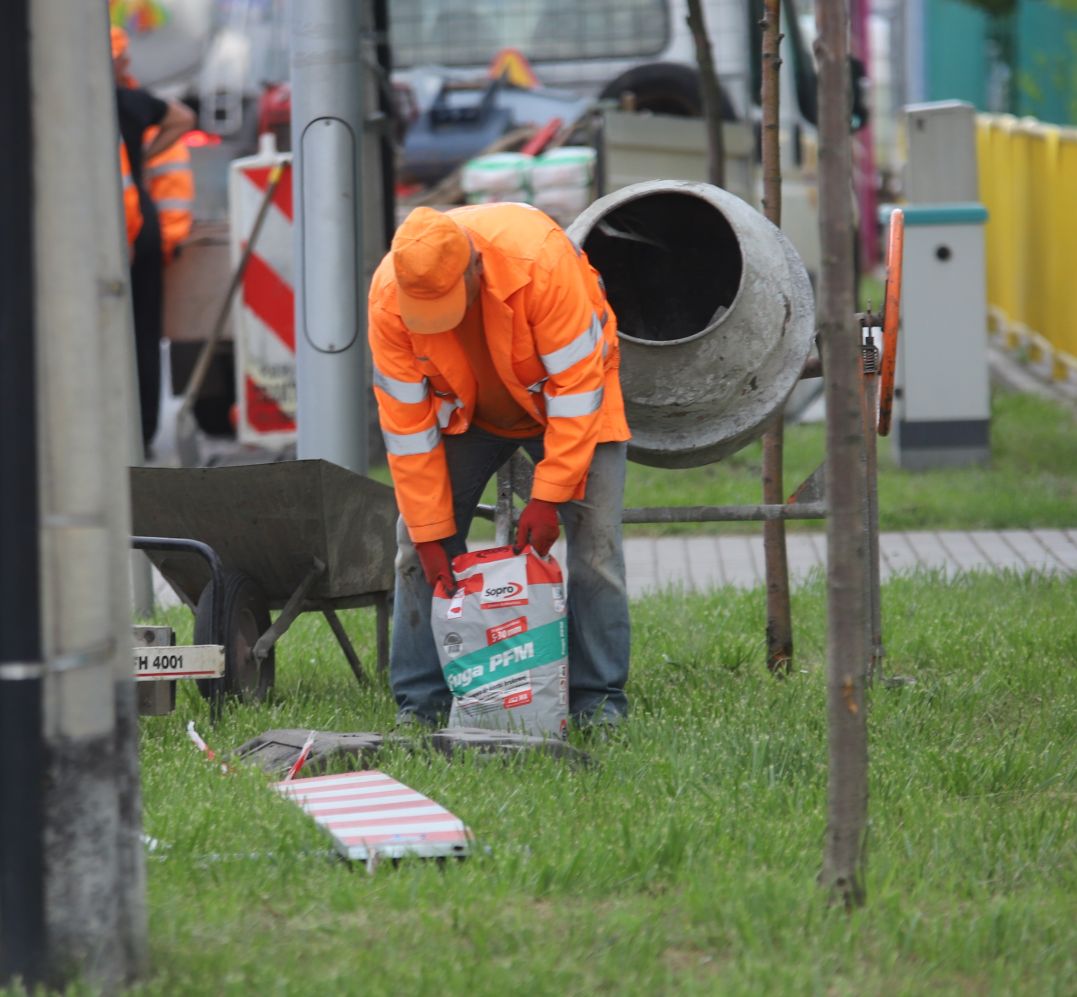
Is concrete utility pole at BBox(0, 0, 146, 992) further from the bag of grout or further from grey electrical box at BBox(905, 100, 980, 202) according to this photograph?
grey electrical box at BBox(905, 100, 980, 202)

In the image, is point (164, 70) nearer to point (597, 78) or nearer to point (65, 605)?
point (597, 78)

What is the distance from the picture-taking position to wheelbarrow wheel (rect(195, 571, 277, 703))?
5.13 m

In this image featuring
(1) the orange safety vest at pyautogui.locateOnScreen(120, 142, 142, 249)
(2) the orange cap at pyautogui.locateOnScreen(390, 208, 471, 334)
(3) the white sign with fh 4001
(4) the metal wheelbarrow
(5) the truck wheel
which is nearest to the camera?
(2) the orange cap at pyautogui.locateOnScreen(390, 208, 471, 334)

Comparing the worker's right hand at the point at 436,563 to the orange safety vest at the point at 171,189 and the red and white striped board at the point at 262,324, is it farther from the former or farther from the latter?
the orange safety vest at the point at 171,189

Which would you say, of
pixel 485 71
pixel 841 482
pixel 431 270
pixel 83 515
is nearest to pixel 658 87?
pixel 485 71

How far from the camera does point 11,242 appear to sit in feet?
9.29

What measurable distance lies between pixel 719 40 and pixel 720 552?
5.15 m

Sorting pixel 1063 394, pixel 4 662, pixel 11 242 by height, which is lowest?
pixel 1063 394

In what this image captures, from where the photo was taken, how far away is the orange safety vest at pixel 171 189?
32.2 ft

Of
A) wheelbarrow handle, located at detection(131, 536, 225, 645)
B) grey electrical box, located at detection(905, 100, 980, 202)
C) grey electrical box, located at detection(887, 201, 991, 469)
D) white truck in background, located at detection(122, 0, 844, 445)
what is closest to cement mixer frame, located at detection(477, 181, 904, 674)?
wheelbarrow handle, located at detection(131, 536, 225, 645)

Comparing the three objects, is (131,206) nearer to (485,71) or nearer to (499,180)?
(499,180)

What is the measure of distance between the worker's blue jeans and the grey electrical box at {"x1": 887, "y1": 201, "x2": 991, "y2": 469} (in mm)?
4690

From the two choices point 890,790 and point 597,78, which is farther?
point 597,78

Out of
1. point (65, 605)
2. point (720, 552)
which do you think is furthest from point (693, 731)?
point (720, 552)
